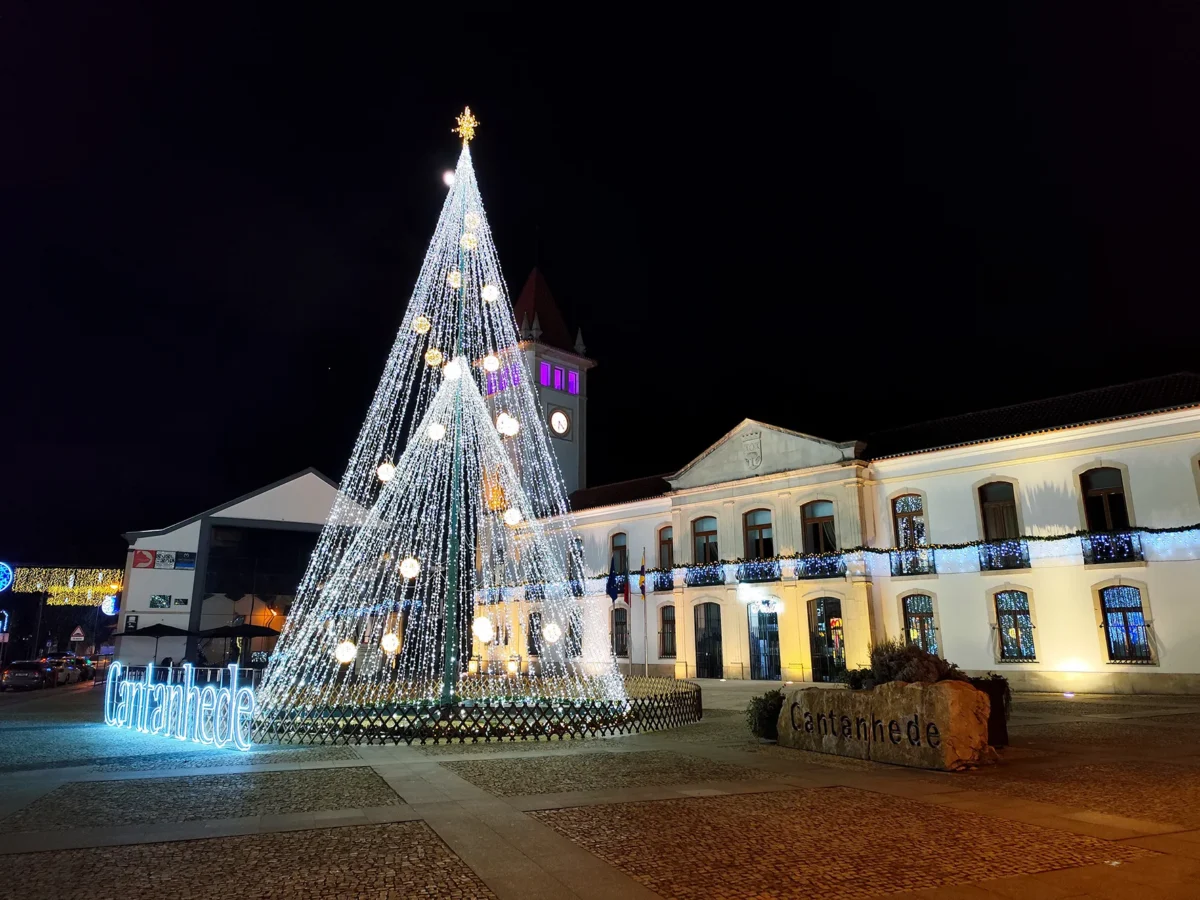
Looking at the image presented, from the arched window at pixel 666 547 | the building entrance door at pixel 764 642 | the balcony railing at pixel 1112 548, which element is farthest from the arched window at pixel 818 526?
the balcony railing at pixel 1112 548

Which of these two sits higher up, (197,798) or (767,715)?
(767,715)

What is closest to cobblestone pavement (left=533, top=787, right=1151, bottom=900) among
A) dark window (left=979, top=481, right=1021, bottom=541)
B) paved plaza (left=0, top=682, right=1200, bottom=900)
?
paved plaza (left=0, top=682, right=1200, bottom=900)

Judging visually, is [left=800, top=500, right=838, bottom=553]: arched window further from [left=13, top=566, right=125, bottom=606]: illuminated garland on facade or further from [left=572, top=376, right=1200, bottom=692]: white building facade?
[left=13, top=566, right=125, bottom=606]: illuminated garland on facade

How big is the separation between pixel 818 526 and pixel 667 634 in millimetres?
9362

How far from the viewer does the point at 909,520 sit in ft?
98.3

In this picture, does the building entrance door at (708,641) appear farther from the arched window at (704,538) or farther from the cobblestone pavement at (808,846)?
the cobblestone pavement at (808,846)

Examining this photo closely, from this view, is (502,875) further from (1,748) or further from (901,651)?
(1,748)

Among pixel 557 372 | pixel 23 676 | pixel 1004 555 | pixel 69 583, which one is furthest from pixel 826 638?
pixel 69 583

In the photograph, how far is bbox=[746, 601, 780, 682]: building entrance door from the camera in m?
32.1

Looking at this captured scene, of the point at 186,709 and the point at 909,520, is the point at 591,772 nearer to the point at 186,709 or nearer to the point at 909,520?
the point at 186,709

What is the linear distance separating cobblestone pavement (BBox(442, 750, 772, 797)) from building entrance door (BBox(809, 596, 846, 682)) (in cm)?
1839

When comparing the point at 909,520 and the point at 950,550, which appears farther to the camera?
the point at 909,520

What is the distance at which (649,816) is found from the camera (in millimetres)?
8672

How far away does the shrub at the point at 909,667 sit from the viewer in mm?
13461
